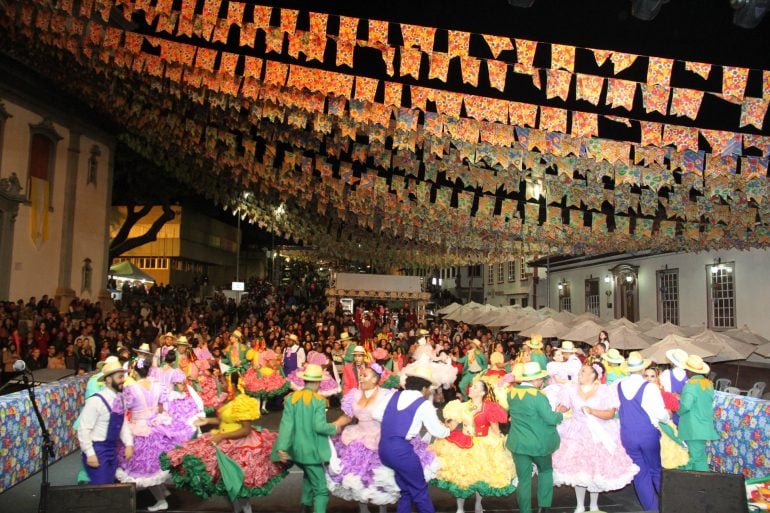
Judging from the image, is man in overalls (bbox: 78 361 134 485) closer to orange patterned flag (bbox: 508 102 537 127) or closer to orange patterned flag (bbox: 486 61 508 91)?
orange patterned flag (bbox: 486 61 508 91)

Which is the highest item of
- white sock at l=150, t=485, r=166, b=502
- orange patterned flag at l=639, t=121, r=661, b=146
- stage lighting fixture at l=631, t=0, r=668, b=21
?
stage lighting fixture at l=631, t=0, r=668, b=21

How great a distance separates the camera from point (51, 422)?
9.96 meters

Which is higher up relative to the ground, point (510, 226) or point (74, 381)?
point (510, 226)

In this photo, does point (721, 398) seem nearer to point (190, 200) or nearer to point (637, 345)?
point (637, 345)

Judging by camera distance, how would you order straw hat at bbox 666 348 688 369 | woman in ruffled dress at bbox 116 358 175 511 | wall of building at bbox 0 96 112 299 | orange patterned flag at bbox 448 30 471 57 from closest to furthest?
woman in ruffled dress at bbox 116 358 175 511, straw hat at bbox 666 348 688 369, orange patterned flag at bbox 448 30 471 57, wall of building at bbox 0 96 112 299

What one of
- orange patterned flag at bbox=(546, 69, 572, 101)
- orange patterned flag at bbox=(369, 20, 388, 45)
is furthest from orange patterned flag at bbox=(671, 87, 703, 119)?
orange patterned flag at bbox=(369, 20, 388, 45)

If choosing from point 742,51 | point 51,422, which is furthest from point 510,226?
point 51,422

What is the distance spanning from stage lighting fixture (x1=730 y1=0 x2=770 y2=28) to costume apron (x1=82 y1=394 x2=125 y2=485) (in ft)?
31.3

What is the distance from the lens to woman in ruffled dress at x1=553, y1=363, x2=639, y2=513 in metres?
7.58

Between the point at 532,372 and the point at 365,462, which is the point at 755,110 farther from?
the point at 365,462

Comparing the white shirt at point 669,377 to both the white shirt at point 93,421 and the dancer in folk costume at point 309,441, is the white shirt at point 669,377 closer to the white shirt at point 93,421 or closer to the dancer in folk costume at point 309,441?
the dancer in folk costume at point 309,441

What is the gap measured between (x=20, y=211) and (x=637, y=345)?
20.1m

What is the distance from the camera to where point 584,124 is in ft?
35.9

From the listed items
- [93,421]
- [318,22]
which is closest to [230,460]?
[93,421]
